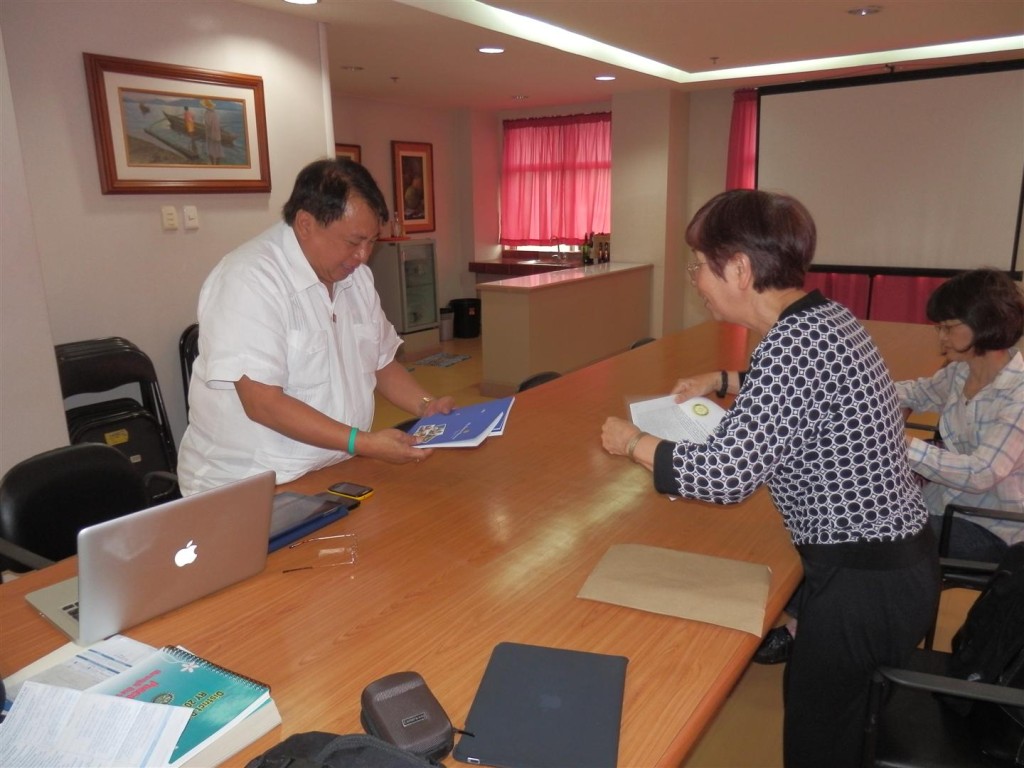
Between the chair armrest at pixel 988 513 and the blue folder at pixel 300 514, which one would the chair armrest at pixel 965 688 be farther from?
the blue folder at pixel 300 514

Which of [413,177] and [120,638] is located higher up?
[413,177]

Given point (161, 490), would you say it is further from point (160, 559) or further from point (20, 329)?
point (160, 559)

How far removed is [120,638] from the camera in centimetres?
118

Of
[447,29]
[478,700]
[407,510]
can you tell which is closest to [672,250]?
[447,29]

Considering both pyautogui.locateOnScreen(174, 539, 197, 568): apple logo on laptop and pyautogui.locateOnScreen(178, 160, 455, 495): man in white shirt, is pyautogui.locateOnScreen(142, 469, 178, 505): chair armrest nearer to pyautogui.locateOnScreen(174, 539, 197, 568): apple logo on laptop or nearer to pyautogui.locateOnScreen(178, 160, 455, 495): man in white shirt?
pyautogui.locateOnScreen(178, 160, 455, 495): man in white shirt

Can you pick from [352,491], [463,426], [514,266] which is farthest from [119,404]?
[514,266]

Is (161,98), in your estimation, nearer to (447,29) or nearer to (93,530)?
(447,29)

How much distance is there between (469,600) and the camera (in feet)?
4.34

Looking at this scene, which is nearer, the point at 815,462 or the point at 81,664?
the point at 81,664

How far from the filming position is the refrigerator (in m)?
6.84

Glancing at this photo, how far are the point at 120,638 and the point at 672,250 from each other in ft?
21.5

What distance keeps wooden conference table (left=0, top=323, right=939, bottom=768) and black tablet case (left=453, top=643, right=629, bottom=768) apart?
30 mm

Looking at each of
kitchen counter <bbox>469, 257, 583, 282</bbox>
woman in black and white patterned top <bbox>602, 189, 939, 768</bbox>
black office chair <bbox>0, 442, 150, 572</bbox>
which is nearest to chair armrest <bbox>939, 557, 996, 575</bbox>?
woman in black and white patterned top <bbox>602, 189, 939, 768</bbox>

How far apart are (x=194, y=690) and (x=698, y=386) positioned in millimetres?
1717
